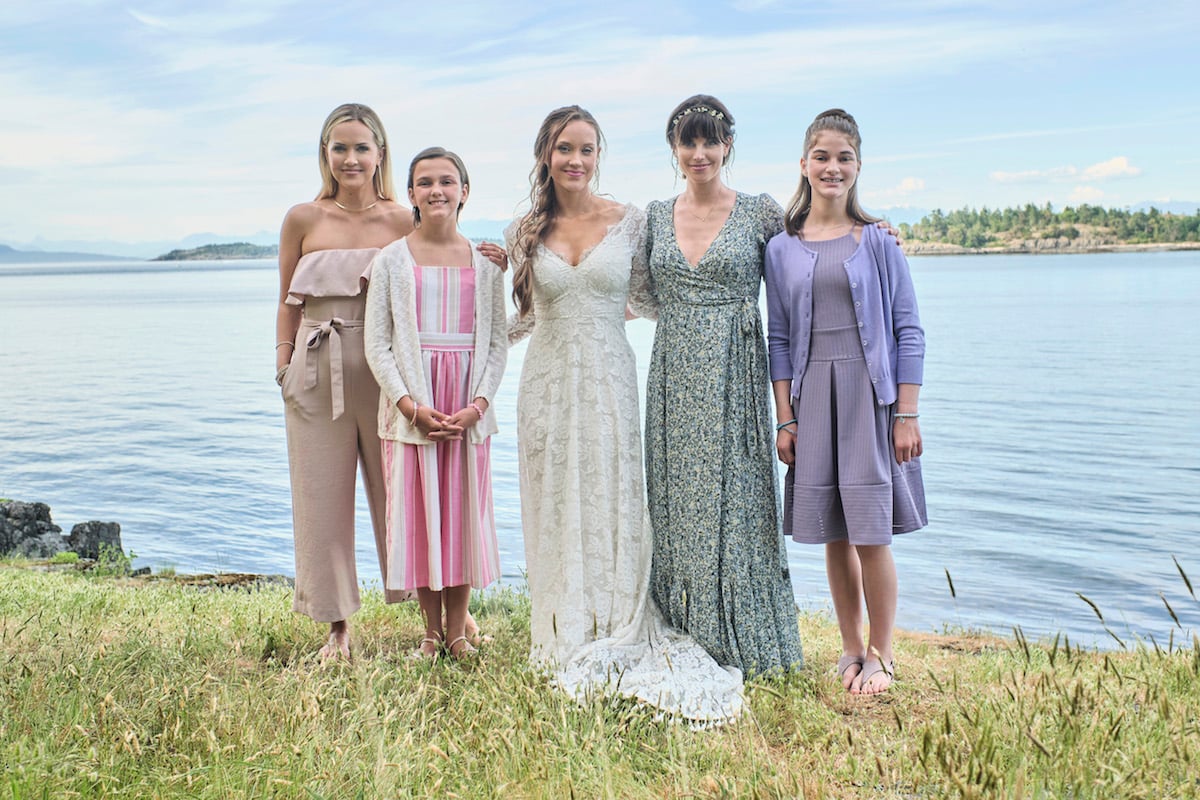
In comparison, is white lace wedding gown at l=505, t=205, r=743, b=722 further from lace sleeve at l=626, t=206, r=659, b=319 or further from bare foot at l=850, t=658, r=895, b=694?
bare foot at l=850, t=658, r=895, b=694

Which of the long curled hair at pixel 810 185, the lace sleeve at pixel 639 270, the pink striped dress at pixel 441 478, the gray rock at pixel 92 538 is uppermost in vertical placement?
the long curled hair at pixel 810 185

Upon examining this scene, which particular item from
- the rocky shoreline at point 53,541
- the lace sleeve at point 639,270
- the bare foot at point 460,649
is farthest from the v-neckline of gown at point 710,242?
the rocky shoreline at point 53,541

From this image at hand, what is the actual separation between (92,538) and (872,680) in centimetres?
746

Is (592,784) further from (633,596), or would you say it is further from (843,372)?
(843,372)

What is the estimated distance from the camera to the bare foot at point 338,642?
15.9 feet

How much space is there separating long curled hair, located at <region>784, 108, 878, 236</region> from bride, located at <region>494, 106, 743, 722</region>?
65 centimetres

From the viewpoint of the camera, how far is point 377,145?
16.5 feet

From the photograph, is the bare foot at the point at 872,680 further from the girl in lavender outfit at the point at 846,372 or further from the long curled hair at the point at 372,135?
the long curled hair at the point at 372,135

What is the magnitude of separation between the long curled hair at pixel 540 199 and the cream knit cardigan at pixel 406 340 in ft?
0.39

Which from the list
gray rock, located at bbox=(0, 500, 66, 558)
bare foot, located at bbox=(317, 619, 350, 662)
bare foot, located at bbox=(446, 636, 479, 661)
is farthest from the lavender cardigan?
gray rock, located at bbox=(0, 500, 66, 558)

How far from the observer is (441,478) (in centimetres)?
473

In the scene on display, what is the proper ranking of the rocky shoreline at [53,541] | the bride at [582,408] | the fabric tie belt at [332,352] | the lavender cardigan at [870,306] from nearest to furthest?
the lavender cardigan at [870,306]
the bride at [582,408]
the fabric tie belt at [332,352]
the rocky shoreline at [53,541]

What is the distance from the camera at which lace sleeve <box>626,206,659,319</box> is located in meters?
4.65

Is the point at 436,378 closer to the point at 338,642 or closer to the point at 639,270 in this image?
the point at 639,270
